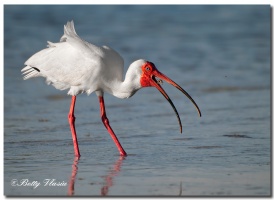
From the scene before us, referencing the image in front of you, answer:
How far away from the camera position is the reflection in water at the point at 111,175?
22.9 ft

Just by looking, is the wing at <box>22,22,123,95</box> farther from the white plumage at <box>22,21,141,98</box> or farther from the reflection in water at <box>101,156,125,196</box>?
the reflection in water at <box>101,156,125,196</box>

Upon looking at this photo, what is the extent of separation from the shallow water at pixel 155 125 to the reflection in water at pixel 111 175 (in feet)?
0.04

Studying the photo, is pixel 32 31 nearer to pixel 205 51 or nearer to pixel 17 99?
pixel 205 51

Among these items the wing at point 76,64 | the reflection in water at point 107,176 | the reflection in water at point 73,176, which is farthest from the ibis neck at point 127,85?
the reflection in water at point 73,176

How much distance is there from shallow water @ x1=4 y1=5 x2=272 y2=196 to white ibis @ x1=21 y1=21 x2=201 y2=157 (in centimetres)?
49

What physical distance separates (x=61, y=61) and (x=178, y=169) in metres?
2.42

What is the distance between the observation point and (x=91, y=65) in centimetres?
895

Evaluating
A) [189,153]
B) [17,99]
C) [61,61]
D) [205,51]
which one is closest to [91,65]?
[61,61]

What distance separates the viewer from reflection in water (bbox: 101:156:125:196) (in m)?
6.97

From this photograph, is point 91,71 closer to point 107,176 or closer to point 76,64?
point 76,64

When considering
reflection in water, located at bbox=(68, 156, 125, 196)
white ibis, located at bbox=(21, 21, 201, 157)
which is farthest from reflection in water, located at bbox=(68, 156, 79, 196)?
white ibis, located at bbox=(21, 21, 201, 157)

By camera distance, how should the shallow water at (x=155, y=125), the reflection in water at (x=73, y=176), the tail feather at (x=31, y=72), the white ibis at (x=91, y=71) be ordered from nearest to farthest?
the reflection in water at (x=73, y=176), the shallow water at (x=155, y=125), the white ibis at (x=91, y=71), the tail feather at (x=31, y=72)

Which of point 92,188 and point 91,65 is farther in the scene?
point 91,65

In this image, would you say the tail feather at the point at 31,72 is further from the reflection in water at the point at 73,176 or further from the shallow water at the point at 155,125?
the reflection in water at the point at 73,176
